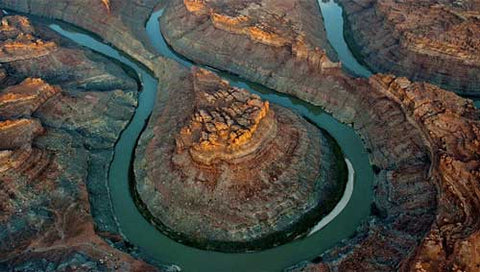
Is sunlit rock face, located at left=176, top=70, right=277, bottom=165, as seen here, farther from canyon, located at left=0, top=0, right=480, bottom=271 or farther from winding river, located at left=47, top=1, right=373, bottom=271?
winding river, located at left=47, top=1, right=373, bottom=271

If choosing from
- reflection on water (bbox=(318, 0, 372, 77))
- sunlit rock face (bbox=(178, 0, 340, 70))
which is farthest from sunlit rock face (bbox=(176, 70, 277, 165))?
reflection on water (bbox=(318, 0, 372, 77))

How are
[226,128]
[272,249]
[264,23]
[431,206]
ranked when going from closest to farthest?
[431,206]
[272,249]
[226,128]
[264,23]

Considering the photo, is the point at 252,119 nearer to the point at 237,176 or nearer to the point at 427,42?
the point at 237,176

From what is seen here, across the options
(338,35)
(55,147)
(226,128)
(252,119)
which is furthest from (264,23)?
(55,147)

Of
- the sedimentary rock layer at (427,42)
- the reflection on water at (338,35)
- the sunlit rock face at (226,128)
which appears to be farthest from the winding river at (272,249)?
the sedimentary rock layer at (427,42)

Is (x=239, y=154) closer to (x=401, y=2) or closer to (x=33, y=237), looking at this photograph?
(x=33, y=237)

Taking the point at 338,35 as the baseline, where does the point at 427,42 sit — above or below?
above
